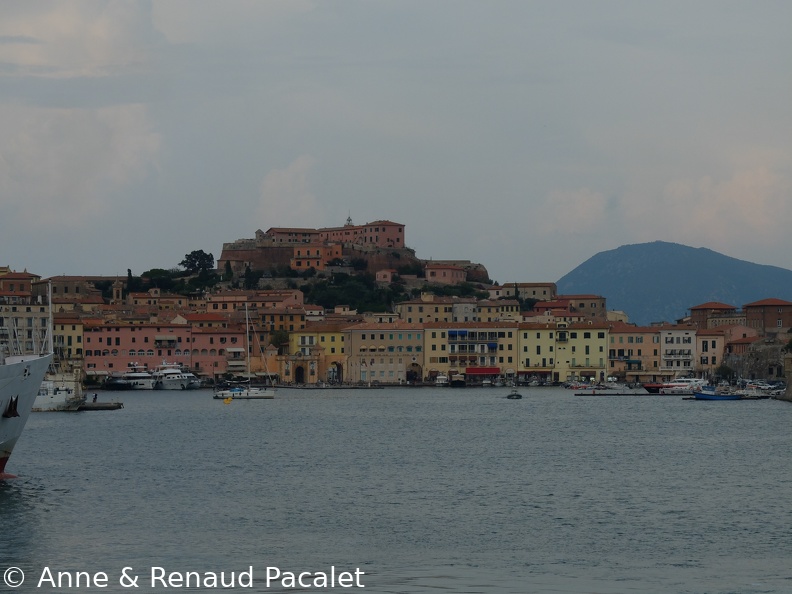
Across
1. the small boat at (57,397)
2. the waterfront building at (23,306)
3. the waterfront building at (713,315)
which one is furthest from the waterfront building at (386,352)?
the waterfront building at (713,315)

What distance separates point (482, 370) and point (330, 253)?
3887 cm

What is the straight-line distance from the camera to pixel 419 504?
103 feet

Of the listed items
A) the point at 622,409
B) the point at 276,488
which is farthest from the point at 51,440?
the point at 622,409

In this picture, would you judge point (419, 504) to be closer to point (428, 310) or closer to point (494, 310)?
point (428, 310)

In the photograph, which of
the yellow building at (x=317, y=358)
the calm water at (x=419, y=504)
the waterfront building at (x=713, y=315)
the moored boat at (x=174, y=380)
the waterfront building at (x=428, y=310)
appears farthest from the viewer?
the waterfront building at (x=713, y=315)

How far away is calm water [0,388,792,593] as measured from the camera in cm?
2358

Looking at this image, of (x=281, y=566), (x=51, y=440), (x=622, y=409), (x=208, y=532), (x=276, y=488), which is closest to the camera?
(x=281, y=566)

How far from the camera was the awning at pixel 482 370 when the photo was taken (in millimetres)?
105938

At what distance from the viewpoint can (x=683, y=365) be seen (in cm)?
11100

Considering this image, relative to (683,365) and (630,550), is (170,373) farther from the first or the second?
(630,550)

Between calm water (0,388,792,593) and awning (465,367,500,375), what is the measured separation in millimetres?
47146

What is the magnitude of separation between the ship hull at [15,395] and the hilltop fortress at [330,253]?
105244mm

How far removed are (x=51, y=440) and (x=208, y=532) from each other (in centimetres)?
2343

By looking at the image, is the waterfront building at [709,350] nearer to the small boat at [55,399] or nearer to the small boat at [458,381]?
the small boat at [458,381]
